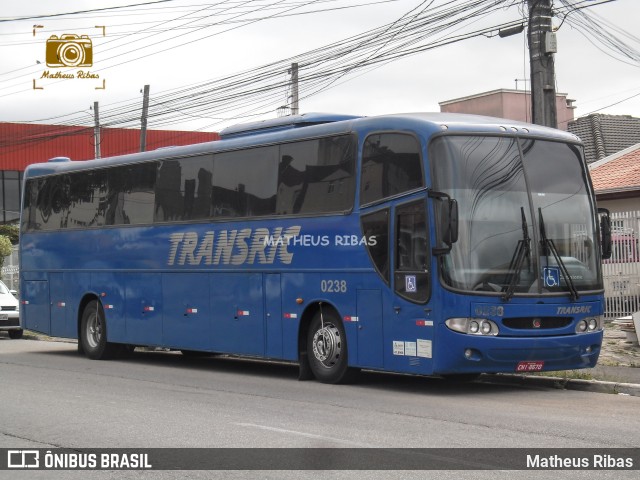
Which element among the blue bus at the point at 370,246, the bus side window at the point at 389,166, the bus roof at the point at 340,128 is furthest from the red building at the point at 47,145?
the bus side window at the point at 389,166

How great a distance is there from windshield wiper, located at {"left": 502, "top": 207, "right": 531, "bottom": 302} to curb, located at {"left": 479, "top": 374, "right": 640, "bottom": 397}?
1.98 meters

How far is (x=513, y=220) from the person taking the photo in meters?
13.7

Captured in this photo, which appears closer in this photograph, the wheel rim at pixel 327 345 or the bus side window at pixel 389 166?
the bus side window at pixel 389 166

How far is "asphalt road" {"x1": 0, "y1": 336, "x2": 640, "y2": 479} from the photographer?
9891 mm

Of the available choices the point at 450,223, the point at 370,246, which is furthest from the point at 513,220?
the point at 370,246

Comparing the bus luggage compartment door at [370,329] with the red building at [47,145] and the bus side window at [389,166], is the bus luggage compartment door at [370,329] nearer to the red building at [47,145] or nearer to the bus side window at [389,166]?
the bus side window at [389,166]

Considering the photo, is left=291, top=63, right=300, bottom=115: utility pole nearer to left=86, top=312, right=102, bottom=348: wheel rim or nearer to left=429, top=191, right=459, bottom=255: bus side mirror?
left=86, top=312, right=102, bottom=348: wheel rim

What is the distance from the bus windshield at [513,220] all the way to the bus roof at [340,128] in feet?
0.51

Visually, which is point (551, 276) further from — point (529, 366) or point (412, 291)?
point (412, 291)

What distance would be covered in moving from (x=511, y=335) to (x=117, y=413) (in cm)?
490

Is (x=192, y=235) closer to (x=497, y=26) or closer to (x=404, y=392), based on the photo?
(x=404, y=392)

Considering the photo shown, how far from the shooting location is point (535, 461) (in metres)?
8.86

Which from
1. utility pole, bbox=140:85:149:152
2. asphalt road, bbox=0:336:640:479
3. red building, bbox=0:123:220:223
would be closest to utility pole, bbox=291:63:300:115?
utility pole, bbox=140:85:149:152

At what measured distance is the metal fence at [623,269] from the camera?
2283 cm
